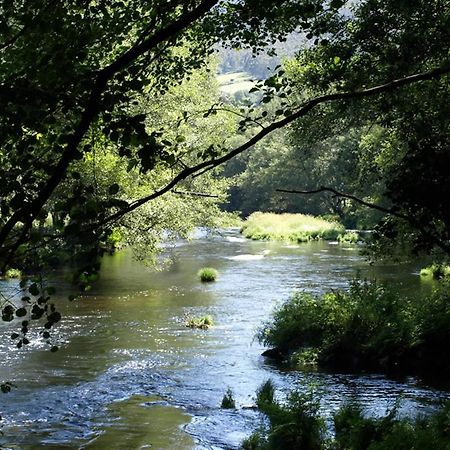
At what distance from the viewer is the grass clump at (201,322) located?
64.6 feet

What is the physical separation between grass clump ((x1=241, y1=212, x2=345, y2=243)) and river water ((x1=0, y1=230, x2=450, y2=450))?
2452 cm

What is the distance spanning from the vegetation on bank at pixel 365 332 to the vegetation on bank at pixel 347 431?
4.97 m

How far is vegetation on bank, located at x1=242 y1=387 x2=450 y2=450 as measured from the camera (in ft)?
25.5

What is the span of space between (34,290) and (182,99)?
88.9 ft

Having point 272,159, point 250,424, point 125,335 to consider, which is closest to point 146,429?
point 250,424

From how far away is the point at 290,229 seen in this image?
2159 inches

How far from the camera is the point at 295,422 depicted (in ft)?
30.5

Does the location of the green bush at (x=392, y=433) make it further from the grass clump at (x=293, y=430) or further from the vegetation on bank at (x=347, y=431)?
the grass clump at (x=293, y=430)

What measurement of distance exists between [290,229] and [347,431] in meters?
45.8

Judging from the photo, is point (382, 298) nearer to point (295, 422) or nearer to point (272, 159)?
point (295, 422)

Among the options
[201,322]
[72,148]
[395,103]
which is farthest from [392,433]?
[201,322]

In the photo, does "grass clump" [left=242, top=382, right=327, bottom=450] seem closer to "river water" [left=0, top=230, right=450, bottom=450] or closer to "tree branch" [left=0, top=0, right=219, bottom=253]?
"river water" [left=0, top=230, right=450, bottom=450]

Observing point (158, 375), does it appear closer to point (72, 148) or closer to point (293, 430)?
point (293, 430)

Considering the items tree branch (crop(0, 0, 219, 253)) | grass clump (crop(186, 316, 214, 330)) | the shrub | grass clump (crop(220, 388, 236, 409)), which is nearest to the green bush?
the shrub
